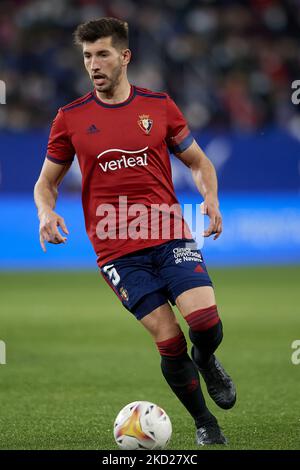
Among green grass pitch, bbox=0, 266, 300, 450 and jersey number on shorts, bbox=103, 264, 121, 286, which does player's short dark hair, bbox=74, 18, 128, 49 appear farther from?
green grass pitch, bbox=0, 266, 300, 450

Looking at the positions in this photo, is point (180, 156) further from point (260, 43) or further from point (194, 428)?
point (260, 43)

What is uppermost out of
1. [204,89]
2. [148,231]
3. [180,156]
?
[204,89]

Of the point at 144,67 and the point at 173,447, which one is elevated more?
the point at 144,67

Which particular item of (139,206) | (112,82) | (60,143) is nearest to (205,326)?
(139,206)

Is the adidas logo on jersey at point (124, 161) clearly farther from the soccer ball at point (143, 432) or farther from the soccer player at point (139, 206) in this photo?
the soccer ball at point (143, 432)

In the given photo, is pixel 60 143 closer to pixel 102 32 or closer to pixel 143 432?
pixel 102 32

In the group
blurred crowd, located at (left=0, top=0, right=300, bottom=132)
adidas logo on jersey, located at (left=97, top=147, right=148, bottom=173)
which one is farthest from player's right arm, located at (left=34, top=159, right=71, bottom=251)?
blurred crowd, located at (left=0, top=0, right=300, bottom=132)

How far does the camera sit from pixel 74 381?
332 inches

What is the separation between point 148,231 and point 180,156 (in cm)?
57

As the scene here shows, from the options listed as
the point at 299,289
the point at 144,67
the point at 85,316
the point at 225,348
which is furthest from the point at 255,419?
the point at 144,67

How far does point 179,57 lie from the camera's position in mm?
19203

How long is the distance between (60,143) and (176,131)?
718 mm

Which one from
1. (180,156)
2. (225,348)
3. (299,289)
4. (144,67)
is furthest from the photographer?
(144,67)

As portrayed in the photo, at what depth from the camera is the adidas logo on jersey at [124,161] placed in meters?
6.02
